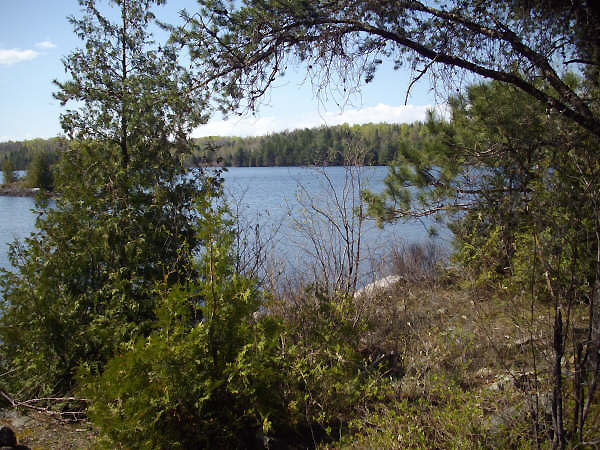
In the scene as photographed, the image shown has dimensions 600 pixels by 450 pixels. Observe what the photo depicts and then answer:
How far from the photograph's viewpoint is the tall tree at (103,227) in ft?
14.3

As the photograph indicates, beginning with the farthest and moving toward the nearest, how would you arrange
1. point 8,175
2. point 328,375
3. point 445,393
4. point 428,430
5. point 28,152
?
point 28,152, point 8,175, point 328,375, point 445,393, point 428,430

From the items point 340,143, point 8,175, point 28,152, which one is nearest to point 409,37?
point 340,143

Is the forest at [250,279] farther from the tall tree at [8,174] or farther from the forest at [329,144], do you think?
the tall tree at [8,174]

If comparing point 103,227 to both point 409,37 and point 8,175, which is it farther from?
point 8,175

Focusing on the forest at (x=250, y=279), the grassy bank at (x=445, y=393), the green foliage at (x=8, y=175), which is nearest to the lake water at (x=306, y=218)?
the forest at (x=250, y=279)

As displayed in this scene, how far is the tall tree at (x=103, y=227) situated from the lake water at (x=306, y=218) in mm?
627

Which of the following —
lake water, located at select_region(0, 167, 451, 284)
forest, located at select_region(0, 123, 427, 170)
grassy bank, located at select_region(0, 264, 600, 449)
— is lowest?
grassy bank, located at select_region(0, 264, 600, 449)

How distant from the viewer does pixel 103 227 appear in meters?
4.48

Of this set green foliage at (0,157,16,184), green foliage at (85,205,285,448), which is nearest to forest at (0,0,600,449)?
green foliage at (85,205,285,448)

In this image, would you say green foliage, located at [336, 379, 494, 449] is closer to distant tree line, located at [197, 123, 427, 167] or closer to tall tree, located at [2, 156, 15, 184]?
distant tree line, located at [197, 123, 427, 167]

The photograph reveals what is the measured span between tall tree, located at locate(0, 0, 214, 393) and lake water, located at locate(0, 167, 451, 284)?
24.7 inches

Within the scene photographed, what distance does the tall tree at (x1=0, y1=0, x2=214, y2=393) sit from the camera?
4.37 m

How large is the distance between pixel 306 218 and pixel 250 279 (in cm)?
208

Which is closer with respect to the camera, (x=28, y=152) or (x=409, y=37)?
(x=409, y=37)
